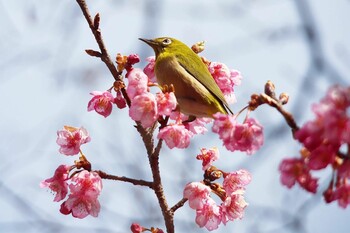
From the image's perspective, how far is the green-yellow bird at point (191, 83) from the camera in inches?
117

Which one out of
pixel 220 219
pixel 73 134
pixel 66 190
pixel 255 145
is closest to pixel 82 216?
pixel 66 190

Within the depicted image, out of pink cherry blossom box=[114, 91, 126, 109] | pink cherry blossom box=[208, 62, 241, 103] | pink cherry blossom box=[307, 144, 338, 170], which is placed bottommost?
pink cherry blossom box=[307, 144, 338, 170]

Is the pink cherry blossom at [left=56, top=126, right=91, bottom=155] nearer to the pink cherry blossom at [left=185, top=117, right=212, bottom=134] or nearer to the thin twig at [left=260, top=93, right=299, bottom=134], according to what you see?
the pink cherry blossom at [left=185, top=117, right=212, bottom=134]

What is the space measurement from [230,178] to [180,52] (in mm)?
1041

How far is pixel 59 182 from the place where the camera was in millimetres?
2514

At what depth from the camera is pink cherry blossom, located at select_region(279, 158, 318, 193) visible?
1.74 metres

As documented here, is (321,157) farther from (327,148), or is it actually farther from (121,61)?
(121,61)

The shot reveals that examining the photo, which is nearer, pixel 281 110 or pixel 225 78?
pixel 281 110

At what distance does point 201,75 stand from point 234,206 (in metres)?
0.78

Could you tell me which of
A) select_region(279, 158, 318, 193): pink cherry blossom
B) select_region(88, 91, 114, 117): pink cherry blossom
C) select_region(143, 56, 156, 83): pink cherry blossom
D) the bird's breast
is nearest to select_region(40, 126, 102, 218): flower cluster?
select_region(88, 91, 114, 117): pink cherry blossom

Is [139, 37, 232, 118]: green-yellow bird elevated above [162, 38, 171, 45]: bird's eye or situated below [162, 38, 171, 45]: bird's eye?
below

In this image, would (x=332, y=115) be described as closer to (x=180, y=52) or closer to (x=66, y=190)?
(x=66, y=190)

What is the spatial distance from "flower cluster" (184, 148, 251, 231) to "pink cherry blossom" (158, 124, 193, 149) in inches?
10.3

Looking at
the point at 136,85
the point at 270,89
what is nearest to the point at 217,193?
the point at 136,85
